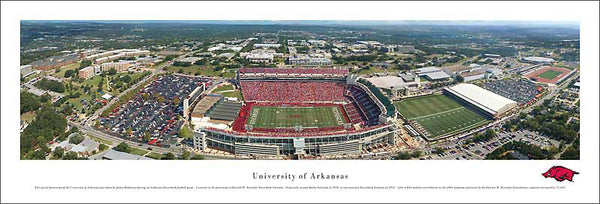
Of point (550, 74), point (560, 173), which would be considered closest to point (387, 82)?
point (550, 74)

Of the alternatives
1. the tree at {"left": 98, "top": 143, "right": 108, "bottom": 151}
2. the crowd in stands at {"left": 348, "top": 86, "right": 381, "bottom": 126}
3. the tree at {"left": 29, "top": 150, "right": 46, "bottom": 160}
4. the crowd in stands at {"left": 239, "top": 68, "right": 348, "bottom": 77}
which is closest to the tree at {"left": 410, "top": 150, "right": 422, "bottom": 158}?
the crowd in stands at {"left": 348, "top": 86, "right": 381, "bottom": 126}

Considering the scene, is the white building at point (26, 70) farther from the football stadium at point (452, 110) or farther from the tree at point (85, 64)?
the football stadium at point (452, 110)

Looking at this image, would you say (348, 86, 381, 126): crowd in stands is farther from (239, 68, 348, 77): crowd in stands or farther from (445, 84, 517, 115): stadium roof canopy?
(445, 84, 517, 115): stadium roof canopy

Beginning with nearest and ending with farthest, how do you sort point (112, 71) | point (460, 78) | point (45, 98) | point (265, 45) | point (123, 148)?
1. point (123, 148)
2. point (45, 98)
3. point (460, 78)
4. point (112, 71)
5. point (265, 45)

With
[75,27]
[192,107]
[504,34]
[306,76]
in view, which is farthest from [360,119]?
[75,27]

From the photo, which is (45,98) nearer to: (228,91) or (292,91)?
(228,91)

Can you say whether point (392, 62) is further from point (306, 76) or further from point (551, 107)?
point (551, 107)

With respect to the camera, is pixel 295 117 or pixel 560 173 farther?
pixel 295 117
